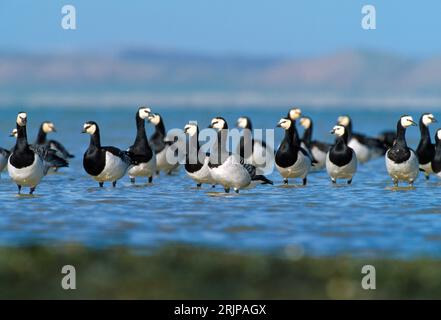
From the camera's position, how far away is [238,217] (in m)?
16.8

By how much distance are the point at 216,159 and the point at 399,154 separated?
17.0 feet

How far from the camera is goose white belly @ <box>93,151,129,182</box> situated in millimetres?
21547

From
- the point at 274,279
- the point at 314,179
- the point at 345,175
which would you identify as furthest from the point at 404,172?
the point at 274,279

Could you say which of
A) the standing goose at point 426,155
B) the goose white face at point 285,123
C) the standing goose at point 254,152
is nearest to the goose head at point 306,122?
the standing goose at point 254,152

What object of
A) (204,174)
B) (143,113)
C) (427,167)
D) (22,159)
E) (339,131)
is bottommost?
(427,167)

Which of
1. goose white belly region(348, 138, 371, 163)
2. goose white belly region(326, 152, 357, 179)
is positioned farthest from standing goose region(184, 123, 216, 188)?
goose white belly region(348, 138, 371, 163)

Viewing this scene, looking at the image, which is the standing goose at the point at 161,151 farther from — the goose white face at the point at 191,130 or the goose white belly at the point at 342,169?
the goose white belly at the point at 342,169

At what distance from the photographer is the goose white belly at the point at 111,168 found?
70.7 ft

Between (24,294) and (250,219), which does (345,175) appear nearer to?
(250,219)

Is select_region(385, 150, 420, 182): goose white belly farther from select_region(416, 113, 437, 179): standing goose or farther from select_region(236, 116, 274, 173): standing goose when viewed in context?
select_region(236, 116, 274, 173): standing goose

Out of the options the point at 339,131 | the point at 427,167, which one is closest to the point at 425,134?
the point at 427,167

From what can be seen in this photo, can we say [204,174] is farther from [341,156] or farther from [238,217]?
[238,217]

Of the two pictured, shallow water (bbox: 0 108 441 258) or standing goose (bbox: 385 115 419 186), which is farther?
standing goose (bbox: 385 115 419 186)

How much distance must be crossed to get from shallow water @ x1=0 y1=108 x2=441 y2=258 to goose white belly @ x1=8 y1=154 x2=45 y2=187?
1.35ft
